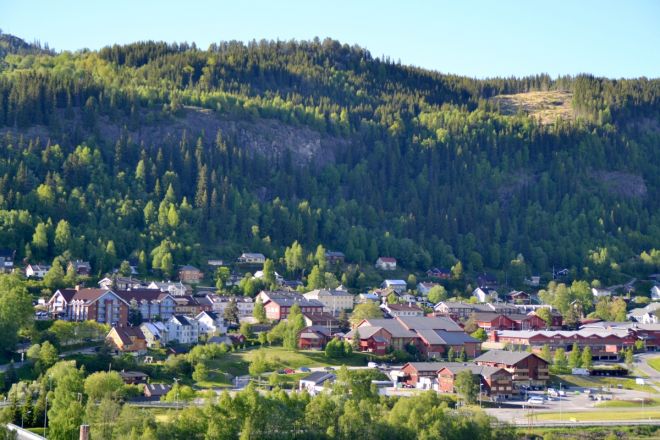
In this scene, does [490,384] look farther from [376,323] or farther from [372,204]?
[372,204]

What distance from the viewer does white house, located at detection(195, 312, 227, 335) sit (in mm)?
100412

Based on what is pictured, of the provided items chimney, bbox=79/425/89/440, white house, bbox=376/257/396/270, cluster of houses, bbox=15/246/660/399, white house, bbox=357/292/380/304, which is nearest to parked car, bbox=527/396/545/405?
cluster of houses, bbox=15/246/660/399

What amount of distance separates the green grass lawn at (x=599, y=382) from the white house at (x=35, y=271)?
47247 mm

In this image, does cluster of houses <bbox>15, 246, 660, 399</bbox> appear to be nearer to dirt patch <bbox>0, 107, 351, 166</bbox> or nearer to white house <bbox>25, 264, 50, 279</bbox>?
white house <bbox>25, 264, 50, 279</bbox>

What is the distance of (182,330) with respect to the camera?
98.2 meters

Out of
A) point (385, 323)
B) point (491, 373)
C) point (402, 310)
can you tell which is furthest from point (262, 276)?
point (491, 373)

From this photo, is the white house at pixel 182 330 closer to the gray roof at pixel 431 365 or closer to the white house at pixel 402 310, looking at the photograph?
the gray roof at pixel 431 365

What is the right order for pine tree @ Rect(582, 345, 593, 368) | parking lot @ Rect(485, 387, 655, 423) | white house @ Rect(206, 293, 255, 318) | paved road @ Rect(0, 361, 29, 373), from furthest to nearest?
1. white house @ Rect(206, 293, 255, 318)
2. pine tree @ Rect(582, 345, 593, 368)
3. paved road @ Rect(0, 361, 29, 373)
4. parking lot @ Rect(485, 387, 655, 423)

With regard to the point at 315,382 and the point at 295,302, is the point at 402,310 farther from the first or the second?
the point at 315,382

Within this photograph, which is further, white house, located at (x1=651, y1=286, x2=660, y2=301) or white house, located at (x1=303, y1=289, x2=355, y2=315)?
white house, located at (x1=651, y1=286, x2=660, y2=301)

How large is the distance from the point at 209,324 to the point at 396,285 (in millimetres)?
35805

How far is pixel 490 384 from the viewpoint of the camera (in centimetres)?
8731

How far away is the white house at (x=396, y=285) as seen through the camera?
130625 mm

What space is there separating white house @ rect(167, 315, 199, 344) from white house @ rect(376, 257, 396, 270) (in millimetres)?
45589
